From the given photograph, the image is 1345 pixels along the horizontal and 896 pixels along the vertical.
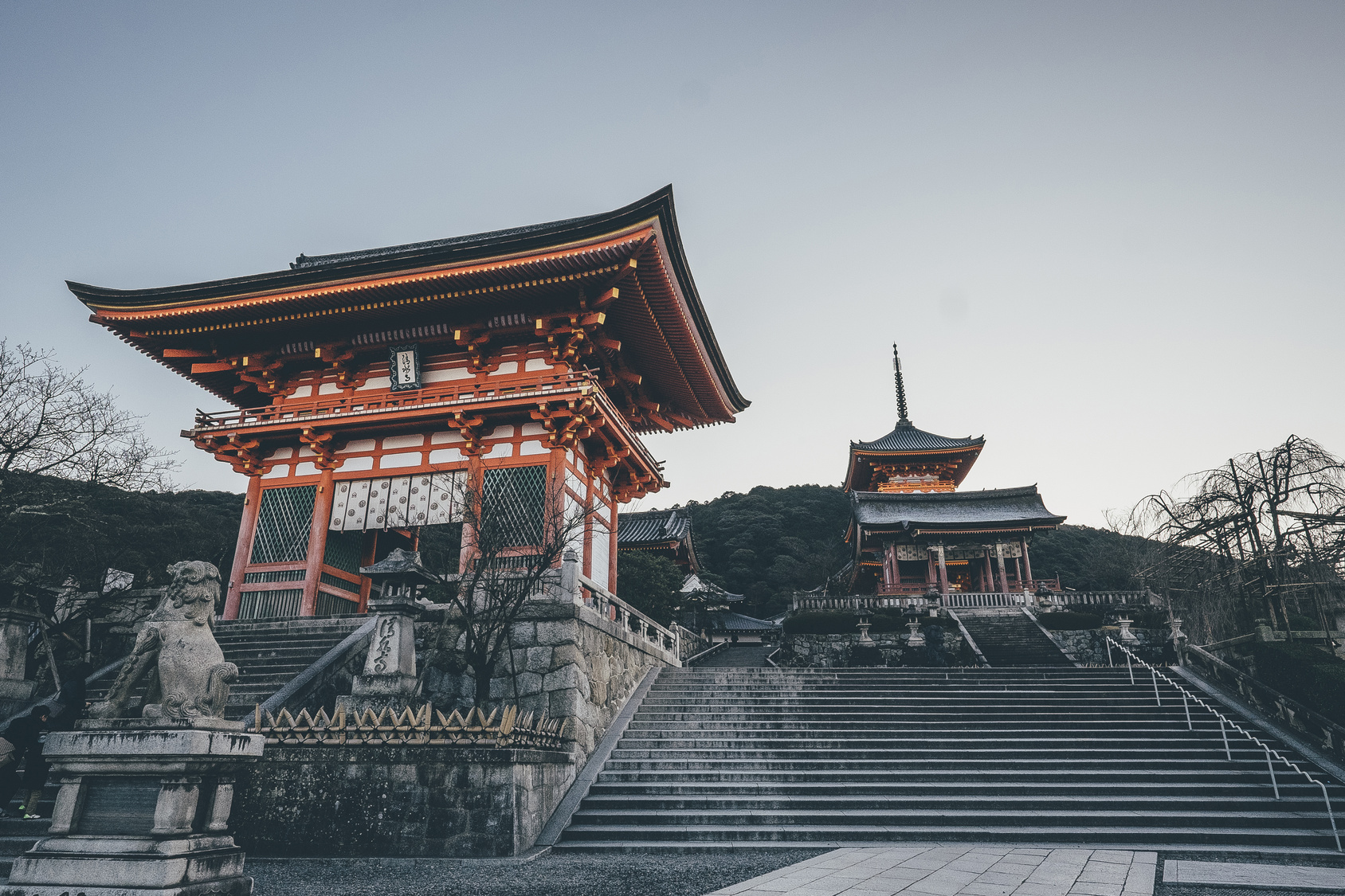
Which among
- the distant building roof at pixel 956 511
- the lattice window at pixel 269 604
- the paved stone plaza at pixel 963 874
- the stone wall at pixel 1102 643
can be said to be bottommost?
the paved stone plaza at pixel 963 874

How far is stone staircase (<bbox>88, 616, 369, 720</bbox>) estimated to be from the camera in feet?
35.6

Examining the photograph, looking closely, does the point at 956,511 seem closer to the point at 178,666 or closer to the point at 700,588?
the point at 700,588

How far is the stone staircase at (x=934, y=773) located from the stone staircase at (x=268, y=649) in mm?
5384

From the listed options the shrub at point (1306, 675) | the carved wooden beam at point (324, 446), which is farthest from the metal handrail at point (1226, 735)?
the carved wooden beam at point (324, 446)

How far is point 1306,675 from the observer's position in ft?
35.7

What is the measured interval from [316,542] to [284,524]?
123 centimetres

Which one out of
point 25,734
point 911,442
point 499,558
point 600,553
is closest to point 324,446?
point 499,558

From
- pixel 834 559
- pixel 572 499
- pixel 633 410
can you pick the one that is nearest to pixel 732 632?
pixel 834 559

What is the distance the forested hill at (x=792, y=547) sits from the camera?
47969mm

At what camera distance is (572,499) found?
49.6ft

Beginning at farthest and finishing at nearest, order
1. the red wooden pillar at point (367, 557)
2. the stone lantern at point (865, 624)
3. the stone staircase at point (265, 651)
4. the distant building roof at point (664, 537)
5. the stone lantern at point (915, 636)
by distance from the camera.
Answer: the distant building roof at point (664, 537) → the stone lantern at point (865, 624) → the stone lantern at point (915, 636) → the red wooden pillar at point (367, 557) → the stone staircase at point (265, 651)

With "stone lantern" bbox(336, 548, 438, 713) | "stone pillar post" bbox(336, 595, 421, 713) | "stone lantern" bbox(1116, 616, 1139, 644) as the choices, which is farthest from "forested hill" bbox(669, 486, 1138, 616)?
"stone pillar post" bbox(336, 595, 421, 713)

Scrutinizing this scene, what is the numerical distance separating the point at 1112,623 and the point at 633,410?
17197 millimetres

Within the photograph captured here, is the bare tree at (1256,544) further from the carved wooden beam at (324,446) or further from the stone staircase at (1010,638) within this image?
the carved wooden beam at (324,446)
